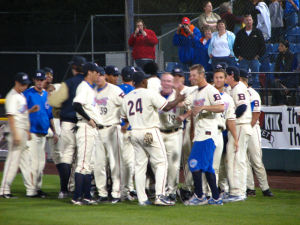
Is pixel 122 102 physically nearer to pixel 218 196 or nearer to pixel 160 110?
pixel 160 110

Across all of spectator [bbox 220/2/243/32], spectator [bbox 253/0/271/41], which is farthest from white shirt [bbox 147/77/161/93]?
spectator [bbox 220/2/243/32]

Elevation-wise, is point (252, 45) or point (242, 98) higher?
point (252, 45)

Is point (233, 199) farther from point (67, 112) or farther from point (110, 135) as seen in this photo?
point (67, 112)

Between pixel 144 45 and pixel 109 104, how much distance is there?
5030 millimetres

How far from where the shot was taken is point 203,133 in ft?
29.1

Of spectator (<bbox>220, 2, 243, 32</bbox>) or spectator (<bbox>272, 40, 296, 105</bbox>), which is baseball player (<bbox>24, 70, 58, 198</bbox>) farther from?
spectator (<bbox>220, 2, 243, 32</bbox>)

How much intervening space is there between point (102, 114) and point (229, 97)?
204 centimetres

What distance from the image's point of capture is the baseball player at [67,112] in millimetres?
9273

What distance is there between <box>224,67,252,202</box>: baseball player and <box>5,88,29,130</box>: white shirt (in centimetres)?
328

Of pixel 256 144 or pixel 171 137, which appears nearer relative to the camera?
pixel 171 137

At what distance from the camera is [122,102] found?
30.4ft

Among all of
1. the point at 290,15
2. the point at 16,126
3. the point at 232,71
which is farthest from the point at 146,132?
the point at 290,15

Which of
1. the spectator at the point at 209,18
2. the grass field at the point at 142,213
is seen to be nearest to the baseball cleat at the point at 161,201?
the grass field at the point at 142,213

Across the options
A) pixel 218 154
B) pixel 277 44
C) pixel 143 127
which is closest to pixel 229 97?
pixel 218 154
